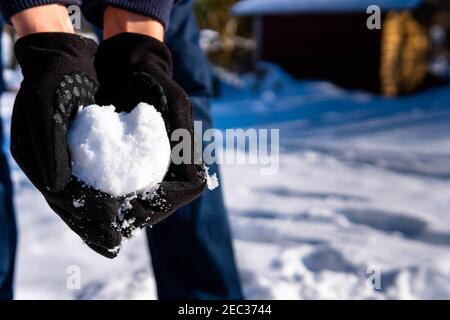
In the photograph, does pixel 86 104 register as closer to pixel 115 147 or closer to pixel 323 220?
pixel 115 147

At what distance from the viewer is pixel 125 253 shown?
180cm

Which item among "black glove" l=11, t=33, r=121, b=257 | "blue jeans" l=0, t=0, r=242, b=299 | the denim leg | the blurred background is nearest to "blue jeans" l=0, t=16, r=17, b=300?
"blue jeans" l=0, t=0, r=242, b=299

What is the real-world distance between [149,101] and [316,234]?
1384 millimetres

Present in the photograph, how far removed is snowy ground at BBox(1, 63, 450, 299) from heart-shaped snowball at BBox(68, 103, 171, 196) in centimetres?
90

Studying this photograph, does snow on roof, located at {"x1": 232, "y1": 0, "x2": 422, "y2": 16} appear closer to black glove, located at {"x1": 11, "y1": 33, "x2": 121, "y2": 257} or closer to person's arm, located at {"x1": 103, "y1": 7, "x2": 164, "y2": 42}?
person's arm, located at {"x1": 103, "y1": 7, "x2": 164, "y2": 42}

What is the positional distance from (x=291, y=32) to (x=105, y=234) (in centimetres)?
1141

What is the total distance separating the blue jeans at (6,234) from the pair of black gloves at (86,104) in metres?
0.66

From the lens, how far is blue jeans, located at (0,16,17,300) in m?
1.28

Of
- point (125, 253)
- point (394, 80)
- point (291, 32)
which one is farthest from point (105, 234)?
point (291, 32)

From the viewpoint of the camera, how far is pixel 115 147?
0.68 meters
